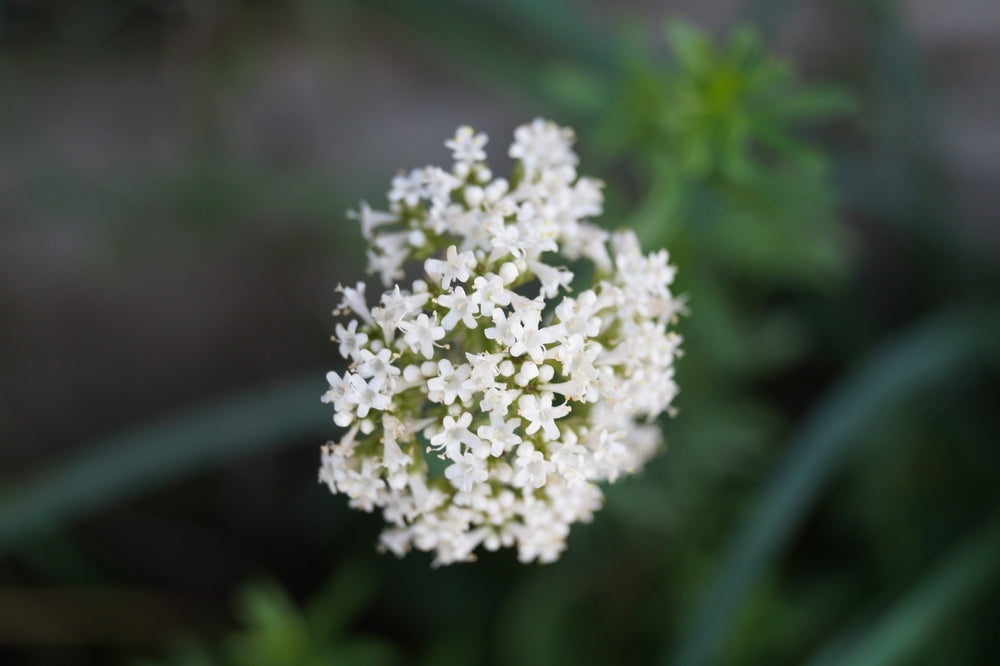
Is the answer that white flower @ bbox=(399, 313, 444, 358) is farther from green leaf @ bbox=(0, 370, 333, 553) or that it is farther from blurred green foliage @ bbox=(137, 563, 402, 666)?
blurred green foliage @ bbox=(137, 563, 402, 666)

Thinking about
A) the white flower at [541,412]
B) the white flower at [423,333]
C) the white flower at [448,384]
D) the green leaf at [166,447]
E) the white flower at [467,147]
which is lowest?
the white flower at [541,412]

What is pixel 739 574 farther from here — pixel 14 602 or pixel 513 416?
pixel 14 602

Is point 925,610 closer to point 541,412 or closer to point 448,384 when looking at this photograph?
point 541,412

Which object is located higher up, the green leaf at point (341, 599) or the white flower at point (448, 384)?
the green leaf at point (341, 599)

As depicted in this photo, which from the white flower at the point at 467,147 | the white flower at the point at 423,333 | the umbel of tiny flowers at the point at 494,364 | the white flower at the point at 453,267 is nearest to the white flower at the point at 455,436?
the umbel of tiny flowers at the point at 494,364

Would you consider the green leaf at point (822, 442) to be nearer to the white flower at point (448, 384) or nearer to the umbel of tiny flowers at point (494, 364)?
the umbel of tiny flowers at point (494, 364)

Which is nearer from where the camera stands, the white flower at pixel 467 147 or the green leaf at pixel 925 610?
the white flower at pixel 467 147

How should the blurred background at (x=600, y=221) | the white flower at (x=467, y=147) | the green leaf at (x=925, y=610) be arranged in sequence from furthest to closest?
the blurred background at (x=600, y=221), the green leaf at (x=925, y=610), the white flower at (x=467, y=147)

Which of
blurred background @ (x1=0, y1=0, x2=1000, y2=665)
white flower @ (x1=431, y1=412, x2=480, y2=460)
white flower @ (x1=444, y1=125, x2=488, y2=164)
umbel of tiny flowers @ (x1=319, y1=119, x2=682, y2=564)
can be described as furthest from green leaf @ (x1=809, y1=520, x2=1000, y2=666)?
white flower @ (x1=444, y1=125, x2=488, y2=164)
